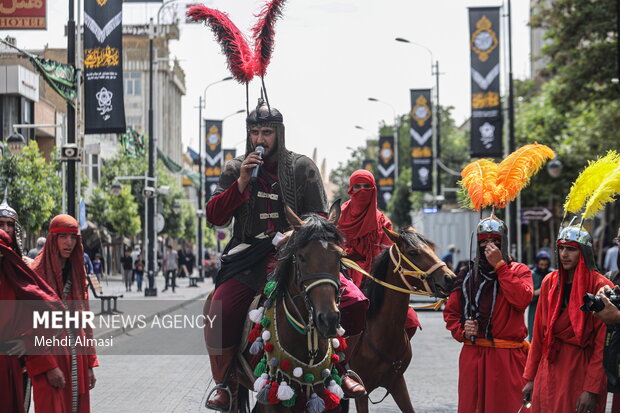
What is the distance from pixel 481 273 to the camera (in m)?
7.44

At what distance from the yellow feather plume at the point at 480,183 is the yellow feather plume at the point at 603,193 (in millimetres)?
941

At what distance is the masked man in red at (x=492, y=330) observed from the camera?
23.7ft

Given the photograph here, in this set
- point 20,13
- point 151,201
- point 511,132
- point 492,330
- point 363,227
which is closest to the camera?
point 492,330

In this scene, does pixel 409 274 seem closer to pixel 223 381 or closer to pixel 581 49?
pixel 223 381

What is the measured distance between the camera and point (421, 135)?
42344 millimetres

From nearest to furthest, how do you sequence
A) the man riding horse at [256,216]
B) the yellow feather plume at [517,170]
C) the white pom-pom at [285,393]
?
the white pom-pom at [285,393] < the man riding horse at [256,216] < the yellow feather plume at [517,170]

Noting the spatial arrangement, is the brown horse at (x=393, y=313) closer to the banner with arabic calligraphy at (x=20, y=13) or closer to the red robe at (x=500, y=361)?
the red robe at (x=500, y=361)

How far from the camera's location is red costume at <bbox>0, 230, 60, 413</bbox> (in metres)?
6.40

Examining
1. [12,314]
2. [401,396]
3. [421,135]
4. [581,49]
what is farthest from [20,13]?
[421,135]

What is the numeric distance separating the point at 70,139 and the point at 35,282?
12.3 m

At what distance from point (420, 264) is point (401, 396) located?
1.20 meters

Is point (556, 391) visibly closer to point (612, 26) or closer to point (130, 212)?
point (612, 26)

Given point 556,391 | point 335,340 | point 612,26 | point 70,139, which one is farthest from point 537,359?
point 612,26

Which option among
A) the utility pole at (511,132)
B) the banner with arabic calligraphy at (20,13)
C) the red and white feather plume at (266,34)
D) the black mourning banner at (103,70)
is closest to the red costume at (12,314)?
the red and white feather plume at (266,34)
